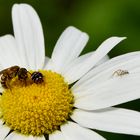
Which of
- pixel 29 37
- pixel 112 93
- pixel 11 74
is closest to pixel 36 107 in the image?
pixel 11 74

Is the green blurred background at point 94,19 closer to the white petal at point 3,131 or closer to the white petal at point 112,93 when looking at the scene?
the white petal at point 112,93

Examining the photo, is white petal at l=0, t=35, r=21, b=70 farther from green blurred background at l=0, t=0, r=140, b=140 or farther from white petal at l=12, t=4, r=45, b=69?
green blurred background at l=0, t=0, r=140, b=140

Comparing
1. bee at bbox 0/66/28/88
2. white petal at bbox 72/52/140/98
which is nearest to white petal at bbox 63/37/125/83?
white petal at bbox 72/52/140/98

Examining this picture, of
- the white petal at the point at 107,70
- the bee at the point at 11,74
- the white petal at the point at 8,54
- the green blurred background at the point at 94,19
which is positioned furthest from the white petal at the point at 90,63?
the green blurred background at the point at 94,19

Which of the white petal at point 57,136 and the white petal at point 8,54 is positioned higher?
the white petal at point 8,54

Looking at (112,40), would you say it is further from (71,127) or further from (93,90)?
(71,127)

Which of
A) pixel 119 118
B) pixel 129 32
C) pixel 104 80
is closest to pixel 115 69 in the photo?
pixel 104 80
